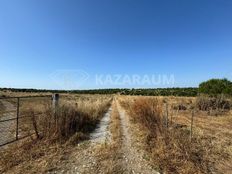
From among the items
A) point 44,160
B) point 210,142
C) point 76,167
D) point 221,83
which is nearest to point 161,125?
point 210,142

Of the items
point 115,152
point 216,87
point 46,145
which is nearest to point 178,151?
point 115,152

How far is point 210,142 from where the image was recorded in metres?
7.89

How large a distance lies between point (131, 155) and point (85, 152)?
5.16 ft

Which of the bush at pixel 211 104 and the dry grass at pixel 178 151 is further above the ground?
the bush at pixel 211 104

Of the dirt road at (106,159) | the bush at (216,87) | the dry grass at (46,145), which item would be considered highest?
the bush at (216,87)

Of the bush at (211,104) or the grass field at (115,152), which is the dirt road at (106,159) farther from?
the bush at (211,104)

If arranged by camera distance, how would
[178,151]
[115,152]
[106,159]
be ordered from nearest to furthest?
1. [106,159]
2. [178,151]
3. [115,152]

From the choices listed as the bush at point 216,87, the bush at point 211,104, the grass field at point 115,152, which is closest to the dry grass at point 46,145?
the grass field at point 115,152

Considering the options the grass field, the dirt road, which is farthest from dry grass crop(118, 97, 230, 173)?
the dirt road

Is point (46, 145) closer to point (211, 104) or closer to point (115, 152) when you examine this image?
point (115, 152)

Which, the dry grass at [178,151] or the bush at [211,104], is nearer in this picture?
the dry grass at [178,151]

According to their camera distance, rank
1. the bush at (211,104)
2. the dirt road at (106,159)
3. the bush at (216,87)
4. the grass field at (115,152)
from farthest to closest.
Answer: the bush at (216,87), the bush at (211,104), the grass field at (115,152), the dirt road at (106,159)

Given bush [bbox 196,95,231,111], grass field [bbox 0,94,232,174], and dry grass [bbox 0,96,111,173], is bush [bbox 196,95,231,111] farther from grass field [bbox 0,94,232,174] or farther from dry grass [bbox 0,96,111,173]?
dry grass [bbox 0,96,111,173]

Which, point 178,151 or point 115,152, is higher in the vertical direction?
point 178,151
